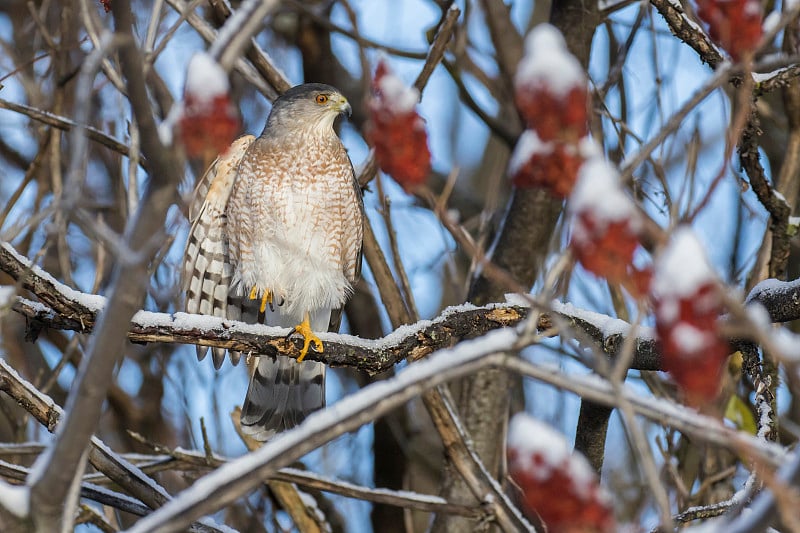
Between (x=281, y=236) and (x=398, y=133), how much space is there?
3.18m

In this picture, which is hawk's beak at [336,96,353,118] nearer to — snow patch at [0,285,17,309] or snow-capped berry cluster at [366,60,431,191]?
snow patch at [0,285,17,309]

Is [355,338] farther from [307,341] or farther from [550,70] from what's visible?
[550,70]

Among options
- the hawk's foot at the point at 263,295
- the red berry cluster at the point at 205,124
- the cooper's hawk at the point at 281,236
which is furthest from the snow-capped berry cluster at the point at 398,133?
the hawk's foot at the point at 263,295

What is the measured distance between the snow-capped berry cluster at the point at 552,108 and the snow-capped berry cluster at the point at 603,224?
7cm

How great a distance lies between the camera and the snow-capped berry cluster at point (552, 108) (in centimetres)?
145

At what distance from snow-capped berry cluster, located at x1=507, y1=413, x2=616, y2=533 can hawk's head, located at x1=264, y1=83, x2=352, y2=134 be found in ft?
12.0

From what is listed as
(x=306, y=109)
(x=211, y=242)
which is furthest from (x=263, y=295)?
(x=306, y=109)

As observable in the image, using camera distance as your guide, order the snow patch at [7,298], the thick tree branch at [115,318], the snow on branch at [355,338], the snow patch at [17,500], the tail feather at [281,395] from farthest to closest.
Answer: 1. the tail feather at [281,395]
2. the snow on branch at [355,338]
3. the snow patch at [7,298]
4. the snow patch at [17,500]
5. the thick tree branch at [115,318]

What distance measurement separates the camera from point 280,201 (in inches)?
187

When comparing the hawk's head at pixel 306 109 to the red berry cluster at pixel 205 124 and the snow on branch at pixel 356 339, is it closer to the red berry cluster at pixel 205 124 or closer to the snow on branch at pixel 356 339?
the snow on branch at pixel 356 339

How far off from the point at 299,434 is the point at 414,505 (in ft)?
7.87

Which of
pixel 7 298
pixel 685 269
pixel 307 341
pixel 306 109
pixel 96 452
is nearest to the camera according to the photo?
pixel 685 269

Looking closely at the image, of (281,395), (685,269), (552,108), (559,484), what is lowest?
(559,484)

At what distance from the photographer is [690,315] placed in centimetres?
138
